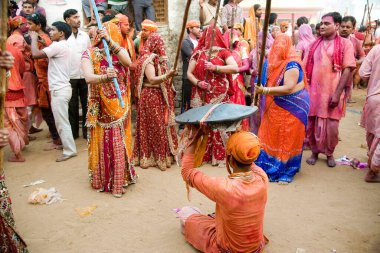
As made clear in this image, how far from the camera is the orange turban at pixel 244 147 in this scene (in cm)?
271

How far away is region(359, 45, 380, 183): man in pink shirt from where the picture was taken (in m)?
4.75

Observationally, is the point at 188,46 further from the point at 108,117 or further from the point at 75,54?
the point at 108,117

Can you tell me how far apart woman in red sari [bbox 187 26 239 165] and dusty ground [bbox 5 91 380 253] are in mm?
544

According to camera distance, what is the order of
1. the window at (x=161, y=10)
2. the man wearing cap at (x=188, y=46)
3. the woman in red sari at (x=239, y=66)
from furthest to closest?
the window at (x=161, y=10)
the man wearing cap at (x=188, y=46)
the woman in red sari at (x=239, y=66)

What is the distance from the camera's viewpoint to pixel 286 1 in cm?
2550

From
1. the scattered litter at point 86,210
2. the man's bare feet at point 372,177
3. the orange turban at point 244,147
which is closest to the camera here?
the orange turban at point 244,147

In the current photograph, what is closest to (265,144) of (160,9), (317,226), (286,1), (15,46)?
(317,226)

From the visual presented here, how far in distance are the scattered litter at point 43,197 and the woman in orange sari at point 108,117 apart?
508 millimetres

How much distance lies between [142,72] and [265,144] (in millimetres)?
2133

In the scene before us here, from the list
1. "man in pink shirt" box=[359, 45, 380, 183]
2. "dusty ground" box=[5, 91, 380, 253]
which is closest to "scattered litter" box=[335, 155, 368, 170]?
"dusty ground" box=[5, 91, 380, 253]

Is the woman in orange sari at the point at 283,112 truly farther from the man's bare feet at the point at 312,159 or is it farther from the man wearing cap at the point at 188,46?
the man wearing cap at the point at 188,46

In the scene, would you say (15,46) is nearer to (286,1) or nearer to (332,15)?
(332,15)

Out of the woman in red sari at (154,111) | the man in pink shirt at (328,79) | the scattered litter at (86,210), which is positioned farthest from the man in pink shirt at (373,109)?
the scattered litter at (86,210)

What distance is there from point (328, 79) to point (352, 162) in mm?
1484
